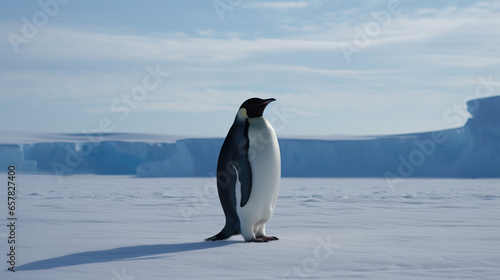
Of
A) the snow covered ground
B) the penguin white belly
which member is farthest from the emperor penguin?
the snow covered ground

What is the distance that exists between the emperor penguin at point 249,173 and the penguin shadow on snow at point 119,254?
0.75ft

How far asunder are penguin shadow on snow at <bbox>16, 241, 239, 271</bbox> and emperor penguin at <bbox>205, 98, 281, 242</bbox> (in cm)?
23

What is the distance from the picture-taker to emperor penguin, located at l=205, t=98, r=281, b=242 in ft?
14.2

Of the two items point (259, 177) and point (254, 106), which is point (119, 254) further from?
point (254, 106)

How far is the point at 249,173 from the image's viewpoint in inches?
170

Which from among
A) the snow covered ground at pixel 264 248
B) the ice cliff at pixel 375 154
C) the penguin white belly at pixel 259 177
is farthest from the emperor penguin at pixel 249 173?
the ice cliff at pixel 375 154

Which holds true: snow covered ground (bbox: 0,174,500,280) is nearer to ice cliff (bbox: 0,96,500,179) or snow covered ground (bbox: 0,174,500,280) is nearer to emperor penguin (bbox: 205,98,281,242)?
emperor penguin (bbox: 205,98,281,242)

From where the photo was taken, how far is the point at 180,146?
2605cm

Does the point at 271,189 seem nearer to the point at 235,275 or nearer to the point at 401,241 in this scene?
the point at 401,241

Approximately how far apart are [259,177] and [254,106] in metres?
0.56

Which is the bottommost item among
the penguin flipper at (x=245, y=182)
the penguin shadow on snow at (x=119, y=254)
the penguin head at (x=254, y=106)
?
the penguin shadow on snow at (x=119, y=254)

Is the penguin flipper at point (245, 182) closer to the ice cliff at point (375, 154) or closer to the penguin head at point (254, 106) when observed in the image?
the penguin head at point (254, 106)

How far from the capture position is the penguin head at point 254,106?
14.6 feet

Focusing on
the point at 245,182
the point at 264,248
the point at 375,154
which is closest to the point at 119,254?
the point at 264,248
